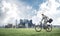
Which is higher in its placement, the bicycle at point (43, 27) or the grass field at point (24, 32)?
the bicycle at point (43, 27)

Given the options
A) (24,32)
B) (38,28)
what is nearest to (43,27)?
(38,28)

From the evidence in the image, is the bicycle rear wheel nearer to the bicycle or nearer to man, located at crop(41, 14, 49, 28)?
the bicycle

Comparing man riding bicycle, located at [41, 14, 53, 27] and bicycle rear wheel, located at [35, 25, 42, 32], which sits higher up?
man riding bicycle, located at [41, 14, 53, 27]

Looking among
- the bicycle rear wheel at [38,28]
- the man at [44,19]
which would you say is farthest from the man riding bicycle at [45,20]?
the bicycle rear wheel at [38,28]

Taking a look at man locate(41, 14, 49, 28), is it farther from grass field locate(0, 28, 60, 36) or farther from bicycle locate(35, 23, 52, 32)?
grass field locate(0, 28, 60, 36)

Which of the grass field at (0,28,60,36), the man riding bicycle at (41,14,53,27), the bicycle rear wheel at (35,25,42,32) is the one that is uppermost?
the man riding bicycle at (41,14,53,27)

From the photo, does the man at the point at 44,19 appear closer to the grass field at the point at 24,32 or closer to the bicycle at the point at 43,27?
the bicycle at the point at 43,27

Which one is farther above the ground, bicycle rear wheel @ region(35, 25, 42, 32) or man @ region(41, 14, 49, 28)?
man @ region(41, 14, 49, 28)

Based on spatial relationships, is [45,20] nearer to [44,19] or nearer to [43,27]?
[44,19]

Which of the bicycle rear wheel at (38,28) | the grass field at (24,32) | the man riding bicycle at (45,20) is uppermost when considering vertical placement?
the man riding bicycle at (45,20)

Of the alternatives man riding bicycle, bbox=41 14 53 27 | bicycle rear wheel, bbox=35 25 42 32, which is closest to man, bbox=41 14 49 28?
man riding bicycle, bbox=41 14 53 27

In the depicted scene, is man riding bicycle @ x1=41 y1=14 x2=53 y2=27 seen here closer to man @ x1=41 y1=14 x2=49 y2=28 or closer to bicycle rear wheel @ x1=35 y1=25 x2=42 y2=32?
man @ x1=41 y1=14 x2=49 y2=28

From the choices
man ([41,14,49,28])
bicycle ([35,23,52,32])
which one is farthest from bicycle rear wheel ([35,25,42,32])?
man ([41,14,49,28])

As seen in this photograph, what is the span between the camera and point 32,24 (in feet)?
14.9
